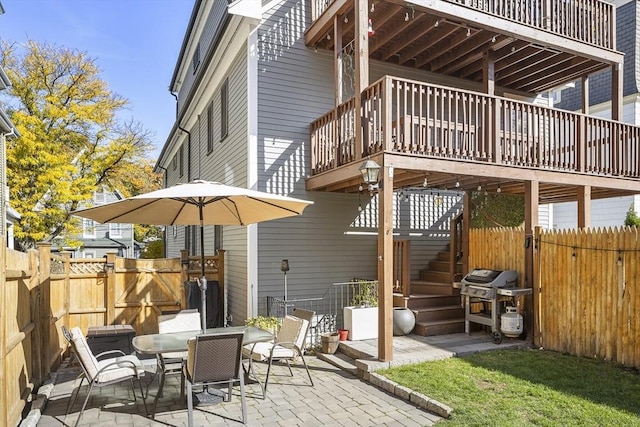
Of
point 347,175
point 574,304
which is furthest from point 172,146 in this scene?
point 574,304

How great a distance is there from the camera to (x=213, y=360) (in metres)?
4.60

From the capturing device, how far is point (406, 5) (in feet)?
23.2

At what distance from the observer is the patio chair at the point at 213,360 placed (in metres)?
4.49

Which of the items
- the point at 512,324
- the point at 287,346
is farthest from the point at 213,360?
the point at 512,324

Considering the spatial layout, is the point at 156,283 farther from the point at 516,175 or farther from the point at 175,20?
the point at 175,20

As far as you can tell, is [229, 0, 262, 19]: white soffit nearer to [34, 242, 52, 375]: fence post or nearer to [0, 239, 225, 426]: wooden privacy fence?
[0, 239, 225, 426]: wooden privacy fence

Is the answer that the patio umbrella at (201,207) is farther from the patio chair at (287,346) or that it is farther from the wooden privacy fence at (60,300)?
the wooden privacy fence at (60,300)

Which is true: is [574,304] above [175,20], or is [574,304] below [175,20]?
below

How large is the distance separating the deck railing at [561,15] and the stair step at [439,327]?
5618mm

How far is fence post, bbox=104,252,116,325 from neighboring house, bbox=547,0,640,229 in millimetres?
10924

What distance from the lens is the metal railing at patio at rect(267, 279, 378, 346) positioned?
8.11 m

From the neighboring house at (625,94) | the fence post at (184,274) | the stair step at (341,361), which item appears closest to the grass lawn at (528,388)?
the stair step at (341,361)

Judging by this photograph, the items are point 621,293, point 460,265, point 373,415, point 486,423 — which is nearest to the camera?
point 486,423

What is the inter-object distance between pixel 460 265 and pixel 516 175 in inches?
95.8
